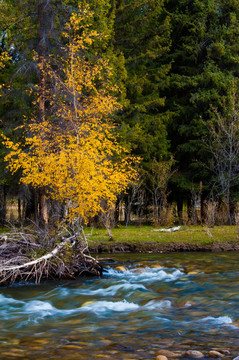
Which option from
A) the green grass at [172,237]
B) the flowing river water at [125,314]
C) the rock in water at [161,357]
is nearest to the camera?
the rock in water at [161,357]

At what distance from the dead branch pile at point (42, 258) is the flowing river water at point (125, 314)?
0.33m

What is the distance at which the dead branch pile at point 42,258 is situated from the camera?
1066cm

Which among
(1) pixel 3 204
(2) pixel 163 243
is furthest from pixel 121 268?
(1) pixel 3 204

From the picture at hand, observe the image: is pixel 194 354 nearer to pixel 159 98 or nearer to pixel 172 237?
pixel 172 237

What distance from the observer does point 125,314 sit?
8.53m

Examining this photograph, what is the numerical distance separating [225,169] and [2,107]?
1151cm

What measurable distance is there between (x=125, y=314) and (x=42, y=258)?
2936 millimetres

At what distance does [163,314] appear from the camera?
27.6ft

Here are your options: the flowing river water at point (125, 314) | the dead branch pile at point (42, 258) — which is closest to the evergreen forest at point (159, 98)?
the dead branch pile at point (42, 258)

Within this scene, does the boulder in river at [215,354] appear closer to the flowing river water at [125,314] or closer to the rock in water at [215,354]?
the rock in water at [215,354]

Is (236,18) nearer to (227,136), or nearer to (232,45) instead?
(232,45)

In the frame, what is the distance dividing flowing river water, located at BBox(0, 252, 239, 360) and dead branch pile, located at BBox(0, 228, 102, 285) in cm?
33

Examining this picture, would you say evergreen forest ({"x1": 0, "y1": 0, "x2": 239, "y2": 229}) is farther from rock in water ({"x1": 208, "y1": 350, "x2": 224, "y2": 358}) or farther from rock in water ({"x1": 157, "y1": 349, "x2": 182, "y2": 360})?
rock in water ({"x1": 208, "y1": 350, "x2": 224, "y2": 358})

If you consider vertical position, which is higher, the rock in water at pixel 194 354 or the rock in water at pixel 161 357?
the rock in water at pixel 161 357
